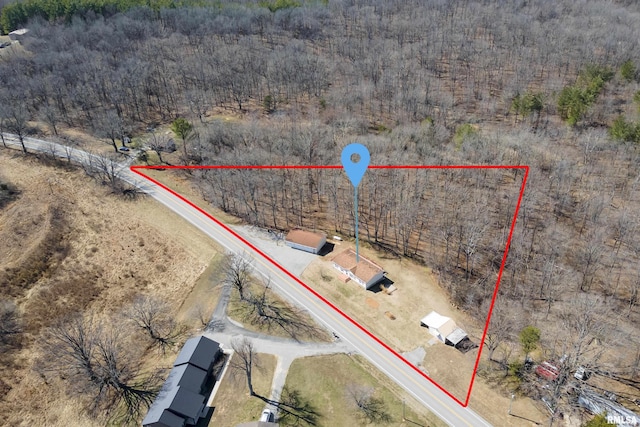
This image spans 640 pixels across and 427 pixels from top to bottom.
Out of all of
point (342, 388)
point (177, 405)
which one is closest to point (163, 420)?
point (177, 405)

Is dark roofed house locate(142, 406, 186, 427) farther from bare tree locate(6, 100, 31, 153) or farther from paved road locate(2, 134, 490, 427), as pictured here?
bare tree locate(6, 100, 31, 153)

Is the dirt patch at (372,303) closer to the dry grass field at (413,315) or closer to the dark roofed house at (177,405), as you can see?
the dry grass field at (413,315)

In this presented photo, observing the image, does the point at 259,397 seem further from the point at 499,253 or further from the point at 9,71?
the point at 9,71

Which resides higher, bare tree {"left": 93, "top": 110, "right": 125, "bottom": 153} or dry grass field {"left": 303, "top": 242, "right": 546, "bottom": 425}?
bare tree {"left": 93, "top": 110, "right": 125, "bottom": 153}

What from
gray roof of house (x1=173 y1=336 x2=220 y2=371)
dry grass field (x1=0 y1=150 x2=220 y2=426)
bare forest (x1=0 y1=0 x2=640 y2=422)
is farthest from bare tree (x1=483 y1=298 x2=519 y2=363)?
dry grass field (x1=0 y1=150 x2=220 y2=426)

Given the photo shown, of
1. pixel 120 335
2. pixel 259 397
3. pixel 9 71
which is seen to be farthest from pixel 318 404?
pixel 9 71

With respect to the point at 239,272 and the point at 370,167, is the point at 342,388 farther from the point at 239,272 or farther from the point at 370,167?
the point at 370,167
